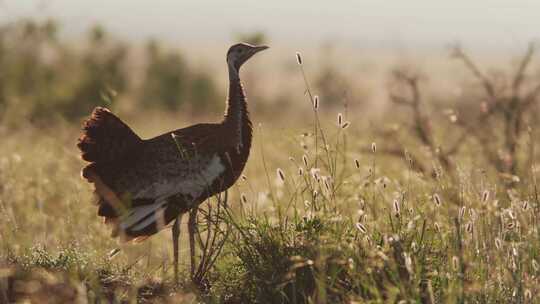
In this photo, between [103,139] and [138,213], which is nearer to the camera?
[138,213]

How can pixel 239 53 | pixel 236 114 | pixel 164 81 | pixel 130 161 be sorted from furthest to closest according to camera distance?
pixel 164 81 < pixel 239 53 < pixel 236 114 < pixel 130 161

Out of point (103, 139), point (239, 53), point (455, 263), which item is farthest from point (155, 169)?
point (455, 263)

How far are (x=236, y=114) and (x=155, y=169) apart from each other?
701 mm

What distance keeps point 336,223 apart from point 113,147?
1756mm

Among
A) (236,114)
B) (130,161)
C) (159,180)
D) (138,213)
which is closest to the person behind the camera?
(138,213)

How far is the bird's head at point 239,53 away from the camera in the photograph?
20.9ft

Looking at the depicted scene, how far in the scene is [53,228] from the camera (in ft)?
29.3

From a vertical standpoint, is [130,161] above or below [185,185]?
above

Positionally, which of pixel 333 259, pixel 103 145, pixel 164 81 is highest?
pixel 103 145

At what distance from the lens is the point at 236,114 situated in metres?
6.12

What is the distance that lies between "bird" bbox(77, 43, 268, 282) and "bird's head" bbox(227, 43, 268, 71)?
48cm

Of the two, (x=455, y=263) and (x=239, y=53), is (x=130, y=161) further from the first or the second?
(x=455, y=263)

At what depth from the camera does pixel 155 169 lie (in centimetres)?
577

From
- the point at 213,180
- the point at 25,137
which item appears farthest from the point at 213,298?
the point at 25,137
